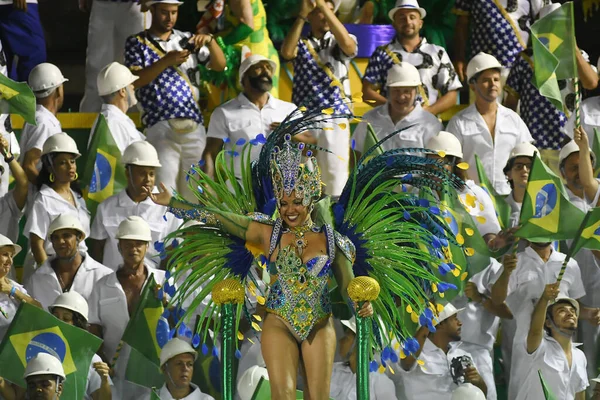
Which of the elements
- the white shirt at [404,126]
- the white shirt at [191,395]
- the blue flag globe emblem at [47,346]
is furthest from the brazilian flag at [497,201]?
the blue flag globe emblem at [47,346]

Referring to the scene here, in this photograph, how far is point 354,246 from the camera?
8273 millimetres

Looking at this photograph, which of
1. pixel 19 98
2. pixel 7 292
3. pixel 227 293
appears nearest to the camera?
pixel 227 293

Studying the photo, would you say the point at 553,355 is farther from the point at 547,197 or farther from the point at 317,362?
the point at 317,362

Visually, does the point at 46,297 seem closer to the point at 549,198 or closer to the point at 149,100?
the point at 149,100

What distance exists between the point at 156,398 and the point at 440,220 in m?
2.65

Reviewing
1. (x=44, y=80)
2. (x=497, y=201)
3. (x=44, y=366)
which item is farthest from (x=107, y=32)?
(x=44, y=366)

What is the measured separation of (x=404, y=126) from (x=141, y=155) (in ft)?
6.79

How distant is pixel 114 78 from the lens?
12523 millimetres

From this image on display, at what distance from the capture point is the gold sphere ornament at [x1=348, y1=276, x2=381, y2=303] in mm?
8000

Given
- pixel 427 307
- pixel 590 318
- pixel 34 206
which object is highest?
pixel 427 307

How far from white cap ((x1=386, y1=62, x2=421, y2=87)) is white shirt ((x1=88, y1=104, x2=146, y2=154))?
196 cm

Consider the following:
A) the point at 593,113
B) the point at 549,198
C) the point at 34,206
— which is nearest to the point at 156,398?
the point at 34,206

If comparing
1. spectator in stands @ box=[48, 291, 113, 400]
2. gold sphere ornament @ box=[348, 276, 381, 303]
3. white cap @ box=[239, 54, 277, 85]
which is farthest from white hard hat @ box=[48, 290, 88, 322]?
gold sphere ornament @ box=[348, 276, 381, 303]

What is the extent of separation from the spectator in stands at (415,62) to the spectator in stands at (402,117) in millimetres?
303
